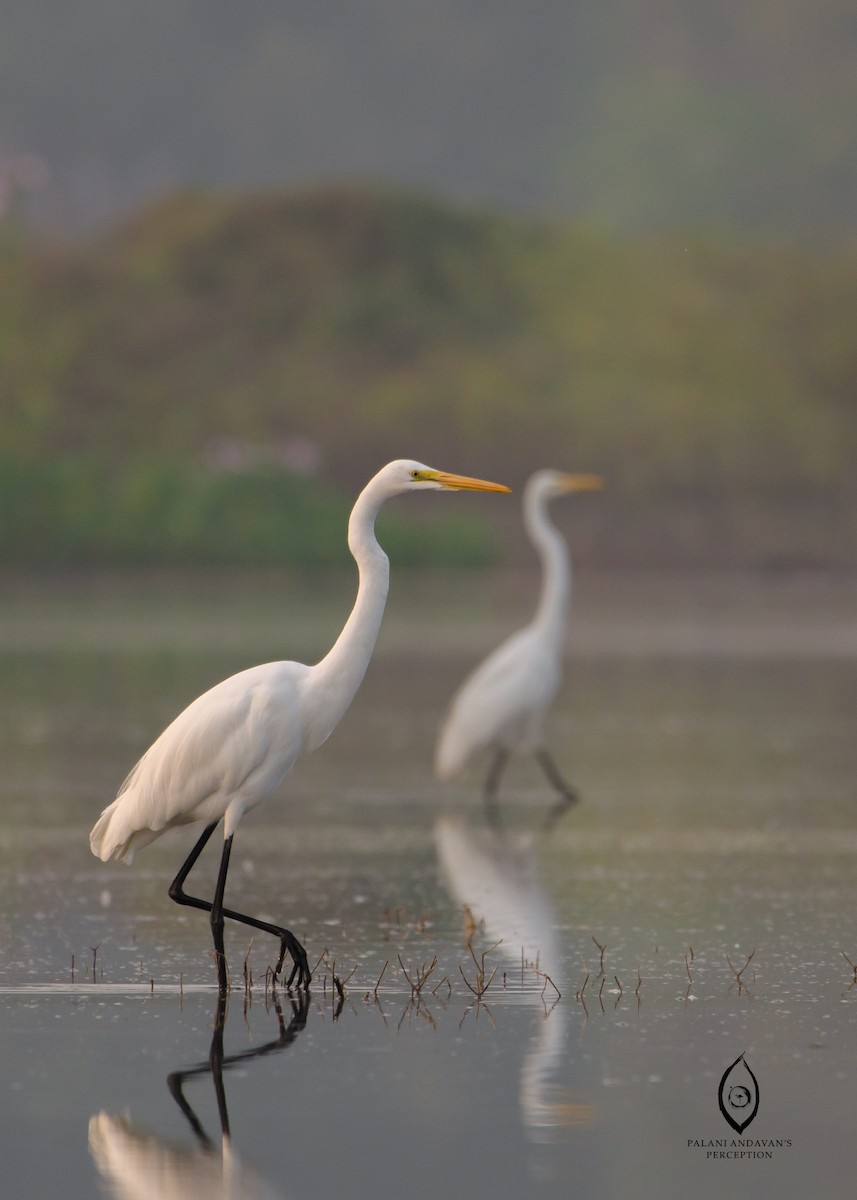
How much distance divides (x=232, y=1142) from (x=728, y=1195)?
92cm

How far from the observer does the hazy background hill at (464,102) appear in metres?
48.0

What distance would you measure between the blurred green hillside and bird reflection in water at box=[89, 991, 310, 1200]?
31.1 metres

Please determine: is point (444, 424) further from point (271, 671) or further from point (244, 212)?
point (271, 671)

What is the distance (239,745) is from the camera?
526 centimetres

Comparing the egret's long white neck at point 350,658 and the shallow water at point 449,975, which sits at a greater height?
the egret's long white neck at point 350,658

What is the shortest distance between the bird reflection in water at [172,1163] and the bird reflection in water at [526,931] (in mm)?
567

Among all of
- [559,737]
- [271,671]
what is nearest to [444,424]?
[559,737]

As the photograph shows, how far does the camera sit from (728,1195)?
3.60m

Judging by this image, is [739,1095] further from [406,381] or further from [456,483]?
[406,381]

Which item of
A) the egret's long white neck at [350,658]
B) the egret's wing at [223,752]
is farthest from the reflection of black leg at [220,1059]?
the egret's long white neck at [350,658]

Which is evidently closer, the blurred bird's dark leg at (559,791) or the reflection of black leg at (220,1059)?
the reflection of black leg at (220,1059)

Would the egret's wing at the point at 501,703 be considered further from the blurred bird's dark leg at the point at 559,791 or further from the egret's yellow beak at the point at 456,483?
the egret's yellow beak at the point at 456,483

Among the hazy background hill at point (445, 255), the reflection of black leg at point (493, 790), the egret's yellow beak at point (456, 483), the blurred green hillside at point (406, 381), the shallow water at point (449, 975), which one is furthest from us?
the hazy background hill at point (445, 255)

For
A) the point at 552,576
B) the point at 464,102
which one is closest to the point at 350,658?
the point at 552,576
